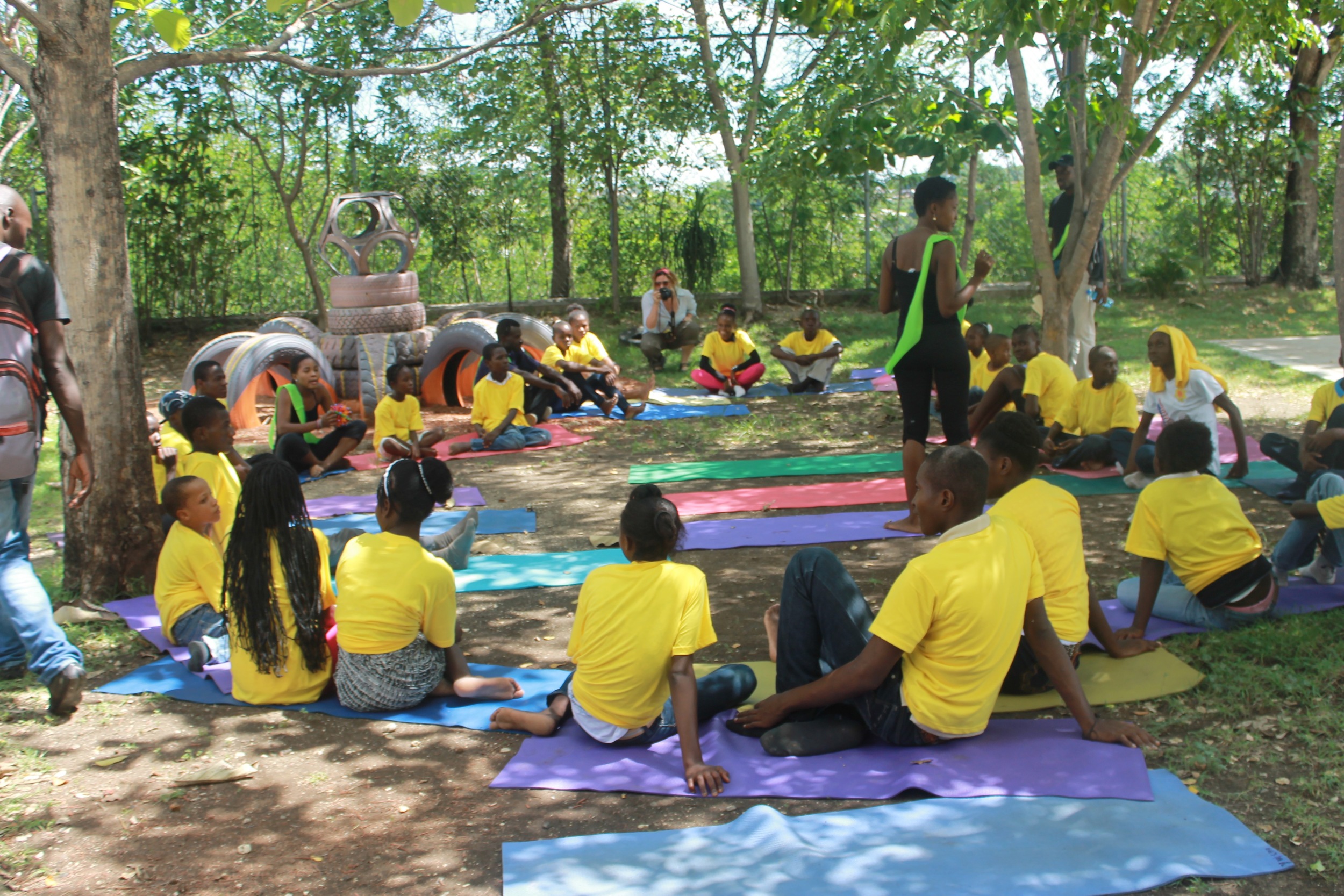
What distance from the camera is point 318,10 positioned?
5.49 m

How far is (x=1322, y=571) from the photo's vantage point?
4.52m

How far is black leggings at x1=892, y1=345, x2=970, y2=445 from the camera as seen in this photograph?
5.37m

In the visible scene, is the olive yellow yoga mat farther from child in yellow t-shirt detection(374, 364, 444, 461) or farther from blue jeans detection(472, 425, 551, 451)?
blue jeans detection(472, 425, 551, 451)

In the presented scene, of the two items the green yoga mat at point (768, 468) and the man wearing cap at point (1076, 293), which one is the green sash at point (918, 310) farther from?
the man wearing cap at point (1076, 293)

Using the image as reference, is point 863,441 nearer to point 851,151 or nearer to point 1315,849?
point 851,151

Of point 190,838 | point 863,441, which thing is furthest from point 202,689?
point 863,441

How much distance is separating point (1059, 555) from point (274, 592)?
2.69 metres

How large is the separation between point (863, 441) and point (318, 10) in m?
4.91

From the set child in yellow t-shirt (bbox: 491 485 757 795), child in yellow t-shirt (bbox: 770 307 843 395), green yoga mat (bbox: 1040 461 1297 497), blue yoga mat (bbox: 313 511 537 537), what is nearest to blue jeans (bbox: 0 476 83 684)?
child in yellow t-shirt (bbox: 491 485 757 795)

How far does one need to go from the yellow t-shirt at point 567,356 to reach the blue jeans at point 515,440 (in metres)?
1.37

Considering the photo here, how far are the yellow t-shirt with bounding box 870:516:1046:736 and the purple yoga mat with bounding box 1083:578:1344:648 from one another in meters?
1.09

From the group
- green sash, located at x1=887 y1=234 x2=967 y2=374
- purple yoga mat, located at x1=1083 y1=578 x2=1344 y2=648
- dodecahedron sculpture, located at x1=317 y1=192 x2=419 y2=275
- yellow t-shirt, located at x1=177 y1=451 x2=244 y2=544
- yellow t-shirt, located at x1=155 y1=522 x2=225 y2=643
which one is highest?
dodecahedron sculpture, located at x1=317 y1=192 x2=419 y2=275

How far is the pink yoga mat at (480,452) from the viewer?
811cm

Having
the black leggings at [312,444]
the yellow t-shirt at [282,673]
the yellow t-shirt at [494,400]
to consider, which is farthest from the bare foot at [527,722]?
the yellow t-shirt at [494,400]
